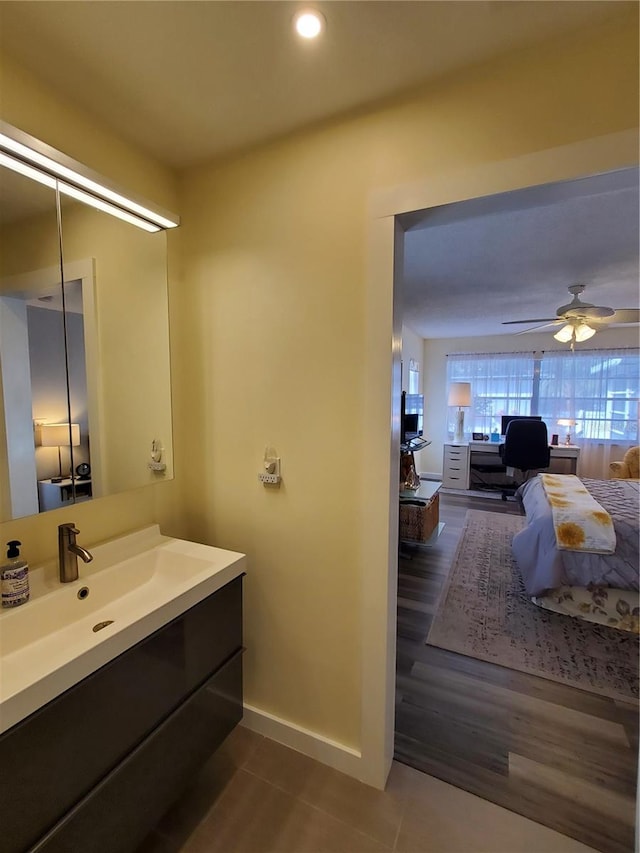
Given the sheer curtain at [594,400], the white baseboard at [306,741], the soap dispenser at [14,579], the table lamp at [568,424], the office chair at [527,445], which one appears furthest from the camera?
the table lamp at [568,424]

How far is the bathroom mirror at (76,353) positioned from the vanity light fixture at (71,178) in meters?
0.03

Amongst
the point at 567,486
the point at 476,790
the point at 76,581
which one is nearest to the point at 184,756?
the point at 76,581

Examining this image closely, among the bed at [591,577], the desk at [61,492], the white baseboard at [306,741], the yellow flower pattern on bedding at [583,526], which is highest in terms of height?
the desk at [61,492]

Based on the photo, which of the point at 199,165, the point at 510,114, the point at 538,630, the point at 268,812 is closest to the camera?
the point at 510,114

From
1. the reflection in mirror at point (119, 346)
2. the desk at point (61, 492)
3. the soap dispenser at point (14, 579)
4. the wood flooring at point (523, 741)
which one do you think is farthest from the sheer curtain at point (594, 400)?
the soap dispenser at point (14, 579)

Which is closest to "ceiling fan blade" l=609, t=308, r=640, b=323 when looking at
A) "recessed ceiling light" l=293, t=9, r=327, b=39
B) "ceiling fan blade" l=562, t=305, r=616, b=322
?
"ceiling fan blade" l=562, t=305, r=616, b=322

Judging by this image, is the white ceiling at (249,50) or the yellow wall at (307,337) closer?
the white ceiling at (249,50)

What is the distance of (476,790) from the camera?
146 cm

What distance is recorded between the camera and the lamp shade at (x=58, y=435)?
1271 mm

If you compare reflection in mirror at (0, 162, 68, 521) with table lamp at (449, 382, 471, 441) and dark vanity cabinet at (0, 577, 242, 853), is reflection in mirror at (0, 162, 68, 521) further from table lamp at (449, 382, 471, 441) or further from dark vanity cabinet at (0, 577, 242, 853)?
table lamp at (449, 382, 471, 441)

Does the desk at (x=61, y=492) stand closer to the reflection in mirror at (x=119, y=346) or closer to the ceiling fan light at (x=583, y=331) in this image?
the reflection in mirror at (x=119, y=346)

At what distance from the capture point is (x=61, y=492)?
132 centimetres

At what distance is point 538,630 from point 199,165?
127 inches

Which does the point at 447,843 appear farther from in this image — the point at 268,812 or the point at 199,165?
the point at 199,165
